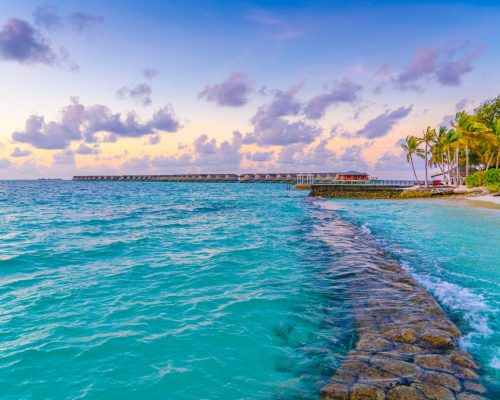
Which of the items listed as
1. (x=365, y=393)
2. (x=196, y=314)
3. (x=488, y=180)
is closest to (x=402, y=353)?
(x=365, y=393)

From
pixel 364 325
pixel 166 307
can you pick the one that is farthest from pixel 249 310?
Answer: pixel 364 325

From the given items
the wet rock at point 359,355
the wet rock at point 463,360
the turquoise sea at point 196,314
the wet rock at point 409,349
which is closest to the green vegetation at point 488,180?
the turquoise sea at point 196,314

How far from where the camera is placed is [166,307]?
8.24m

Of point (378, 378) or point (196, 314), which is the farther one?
point (196, 314)

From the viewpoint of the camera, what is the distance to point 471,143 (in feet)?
172

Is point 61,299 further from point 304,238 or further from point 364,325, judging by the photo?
point 304,238

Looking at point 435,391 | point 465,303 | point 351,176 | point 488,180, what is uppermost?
point 351,176

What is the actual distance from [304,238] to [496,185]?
37.7m

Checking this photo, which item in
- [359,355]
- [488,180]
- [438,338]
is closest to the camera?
[359,355]

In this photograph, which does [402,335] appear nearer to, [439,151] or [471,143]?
[471,143]

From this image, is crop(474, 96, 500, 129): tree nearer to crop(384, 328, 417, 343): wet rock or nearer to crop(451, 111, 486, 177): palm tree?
crop(451, 111, 486, 177): palm tree

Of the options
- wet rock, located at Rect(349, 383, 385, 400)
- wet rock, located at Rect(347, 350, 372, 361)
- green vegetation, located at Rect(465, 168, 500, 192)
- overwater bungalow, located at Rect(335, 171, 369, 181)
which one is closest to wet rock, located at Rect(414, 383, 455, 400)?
wet rock, located at Rect(349, 383, 385, 400)

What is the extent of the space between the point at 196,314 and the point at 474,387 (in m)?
5.28

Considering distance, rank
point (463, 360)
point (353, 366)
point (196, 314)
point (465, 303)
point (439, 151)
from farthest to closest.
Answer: point (439, 151), point (465, 303), point (196, 314), point (463, 360), point (353, 366)
